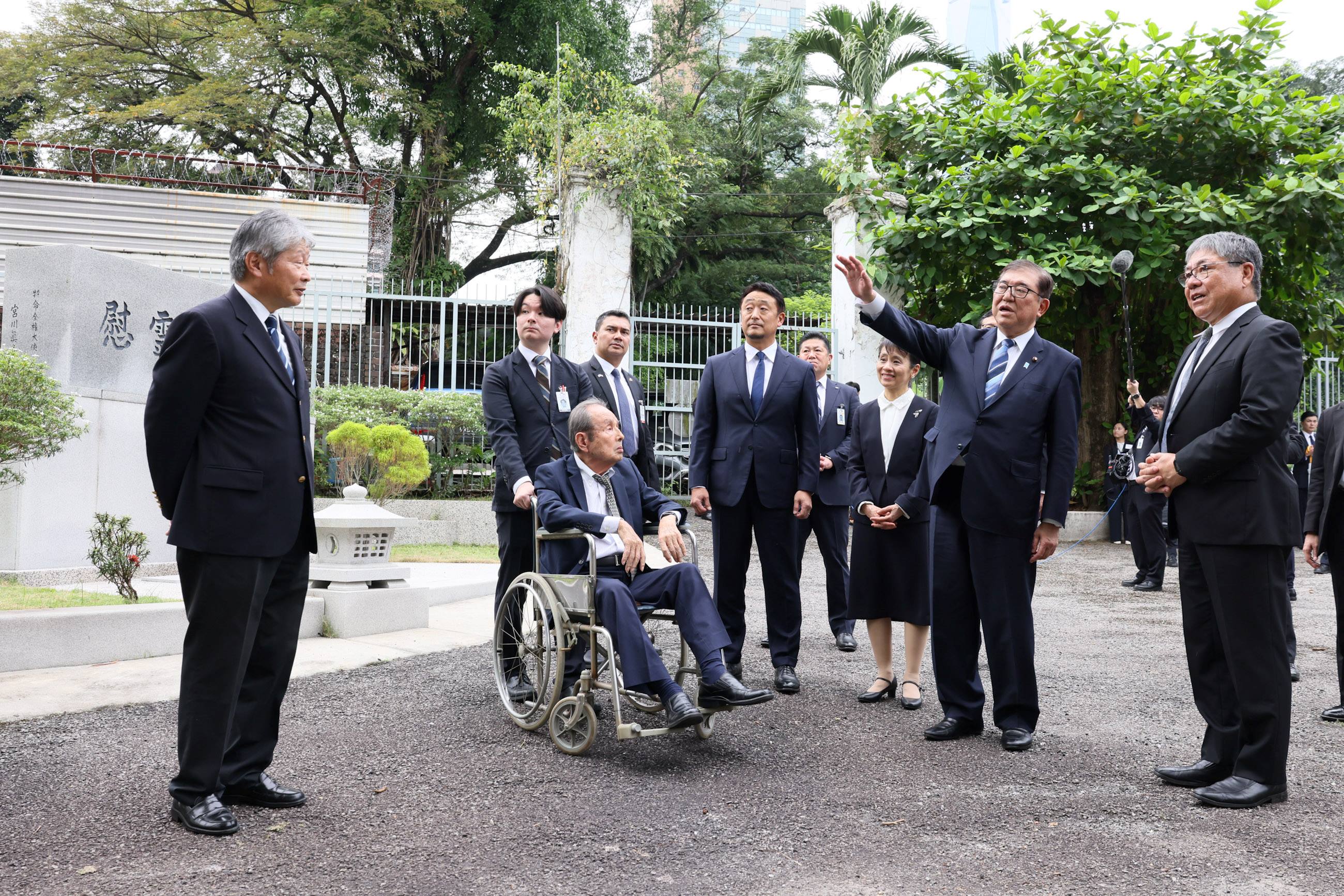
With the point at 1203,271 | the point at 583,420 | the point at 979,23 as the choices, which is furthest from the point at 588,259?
the point at 979,23

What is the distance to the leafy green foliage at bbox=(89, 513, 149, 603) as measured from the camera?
17.7ft

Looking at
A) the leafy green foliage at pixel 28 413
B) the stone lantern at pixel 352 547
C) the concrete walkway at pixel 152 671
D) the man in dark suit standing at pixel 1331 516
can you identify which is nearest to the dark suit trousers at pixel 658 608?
the concrete walkway at pixel 152 671

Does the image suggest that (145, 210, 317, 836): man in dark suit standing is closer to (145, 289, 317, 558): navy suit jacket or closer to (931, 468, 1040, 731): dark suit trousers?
(145, 289, 317, 558): navy suit jacket

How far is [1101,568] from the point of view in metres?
10.4

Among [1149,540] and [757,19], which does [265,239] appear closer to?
[1149,540]

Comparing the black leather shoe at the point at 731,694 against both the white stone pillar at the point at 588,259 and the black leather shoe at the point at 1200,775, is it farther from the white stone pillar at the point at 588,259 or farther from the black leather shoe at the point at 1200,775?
the white stone pillar at the point at 588,259

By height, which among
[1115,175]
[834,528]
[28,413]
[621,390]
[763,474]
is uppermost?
[1115,175]

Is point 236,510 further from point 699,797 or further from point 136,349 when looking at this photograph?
point 136,349

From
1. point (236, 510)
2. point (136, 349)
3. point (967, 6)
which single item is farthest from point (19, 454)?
point (967, 6)

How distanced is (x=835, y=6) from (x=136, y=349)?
40.5 ft

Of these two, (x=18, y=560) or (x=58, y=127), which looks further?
(x=58, y=127)

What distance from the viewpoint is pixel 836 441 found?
6559 mm

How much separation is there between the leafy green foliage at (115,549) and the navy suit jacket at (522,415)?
2.20m

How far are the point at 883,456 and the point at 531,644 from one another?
1.95 m
